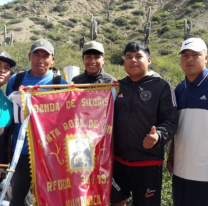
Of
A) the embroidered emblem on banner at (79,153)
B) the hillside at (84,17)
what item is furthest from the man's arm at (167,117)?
the hillside at (84,17)

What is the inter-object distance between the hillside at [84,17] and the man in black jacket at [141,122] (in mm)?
34991

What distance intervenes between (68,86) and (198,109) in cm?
146

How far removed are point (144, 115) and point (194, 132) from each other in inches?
21.3

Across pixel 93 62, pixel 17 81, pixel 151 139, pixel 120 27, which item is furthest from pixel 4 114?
pixel 120 27

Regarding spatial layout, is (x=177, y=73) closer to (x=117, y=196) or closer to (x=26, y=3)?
(x=117, y=196)

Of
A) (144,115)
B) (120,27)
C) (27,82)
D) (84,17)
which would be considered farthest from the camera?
(84,17)

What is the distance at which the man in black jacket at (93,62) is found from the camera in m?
3.78

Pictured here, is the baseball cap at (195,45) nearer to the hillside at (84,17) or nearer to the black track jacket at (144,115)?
the black track jacket at (144,115)

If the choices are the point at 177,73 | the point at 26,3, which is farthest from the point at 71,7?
the point at 177,73

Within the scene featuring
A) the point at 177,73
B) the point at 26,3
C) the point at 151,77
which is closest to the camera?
the point at 151,77

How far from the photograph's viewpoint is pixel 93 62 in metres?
3.84

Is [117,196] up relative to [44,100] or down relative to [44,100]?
down

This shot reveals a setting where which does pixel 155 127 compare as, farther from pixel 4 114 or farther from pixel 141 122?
pixel 4 114

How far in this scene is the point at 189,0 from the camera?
152 ft
